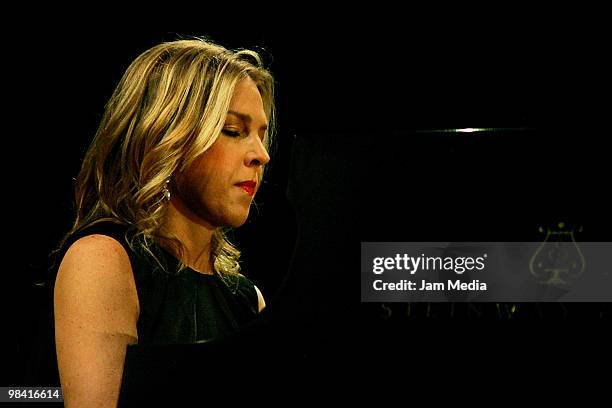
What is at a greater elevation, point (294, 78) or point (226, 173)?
point (294, 78)

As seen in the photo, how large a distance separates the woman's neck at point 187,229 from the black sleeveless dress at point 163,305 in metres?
0.03

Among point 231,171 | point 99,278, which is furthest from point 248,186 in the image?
point 99,278

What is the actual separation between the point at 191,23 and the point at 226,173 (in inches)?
28.4

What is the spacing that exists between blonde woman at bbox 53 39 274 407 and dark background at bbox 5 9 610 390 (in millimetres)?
178

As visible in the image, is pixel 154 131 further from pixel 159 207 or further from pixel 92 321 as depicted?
pixel 92 321

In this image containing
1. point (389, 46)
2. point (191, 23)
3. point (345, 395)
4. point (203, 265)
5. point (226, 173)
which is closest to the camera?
point (345, 395)

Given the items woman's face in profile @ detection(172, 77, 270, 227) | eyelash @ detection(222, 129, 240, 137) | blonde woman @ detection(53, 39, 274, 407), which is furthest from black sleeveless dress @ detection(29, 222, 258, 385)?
eyelash @ detection(222, 129, 240, 137)

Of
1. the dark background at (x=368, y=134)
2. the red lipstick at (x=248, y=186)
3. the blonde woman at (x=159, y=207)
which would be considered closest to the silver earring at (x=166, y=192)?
the blonde woman at (x=159, y=207)

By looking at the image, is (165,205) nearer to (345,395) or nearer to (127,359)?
(127,359)

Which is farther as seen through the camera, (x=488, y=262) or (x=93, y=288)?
(x=93, y=288)

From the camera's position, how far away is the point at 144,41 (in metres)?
1.70

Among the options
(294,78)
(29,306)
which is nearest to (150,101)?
(294,78)

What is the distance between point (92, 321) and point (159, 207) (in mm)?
228

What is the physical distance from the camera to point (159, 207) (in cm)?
111
